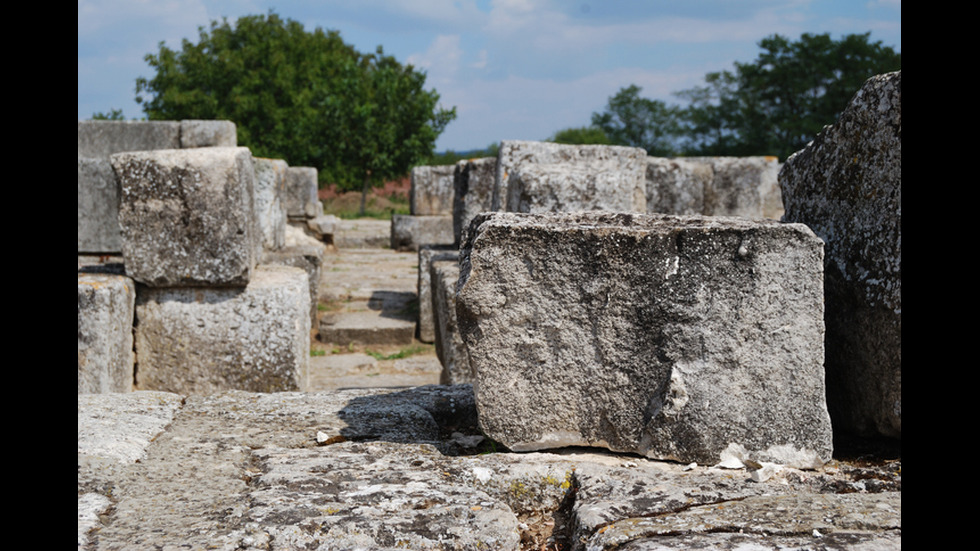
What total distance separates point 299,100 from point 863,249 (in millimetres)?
A: 26472

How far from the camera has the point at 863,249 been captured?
2.13 meters

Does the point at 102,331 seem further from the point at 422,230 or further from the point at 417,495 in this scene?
the point at 422,230

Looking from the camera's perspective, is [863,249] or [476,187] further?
[476,187]

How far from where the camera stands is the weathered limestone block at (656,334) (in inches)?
77.0

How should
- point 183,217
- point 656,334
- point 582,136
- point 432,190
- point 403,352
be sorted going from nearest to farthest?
1. point 656,334
2. point 183,217
3. point 403,352
4. point 432,190
5. point 582,136

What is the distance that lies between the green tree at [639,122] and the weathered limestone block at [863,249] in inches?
1600

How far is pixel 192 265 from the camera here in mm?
3689

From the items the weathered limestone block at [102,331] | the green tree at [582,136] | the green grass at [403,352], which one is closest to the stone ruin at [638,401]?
the weathered limestone block at [102,331]

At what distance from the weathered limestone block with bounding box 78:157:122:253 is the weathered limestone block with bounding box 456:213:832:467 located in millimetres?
4351

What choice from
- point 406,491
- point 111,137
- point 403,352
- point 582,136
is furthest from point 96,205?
point 582,136

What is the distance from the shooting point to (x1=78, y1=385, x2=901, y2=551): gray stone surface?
62.2 inches

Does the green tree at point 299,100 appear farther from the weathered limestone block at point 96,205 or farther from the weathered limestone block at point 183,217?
the weathered limestone block at point 183,217

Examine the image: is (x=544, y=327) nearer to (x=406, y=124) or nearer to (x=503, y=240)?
(x=503, y=240)

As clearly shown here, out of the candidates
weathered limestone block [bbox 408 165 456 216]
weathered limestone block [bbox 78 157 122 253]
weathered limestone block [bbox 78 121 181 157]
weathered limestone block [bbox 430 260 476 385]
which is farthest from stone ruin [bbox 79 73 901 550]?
weathered limestone block [bbox 408 165 456 216]
